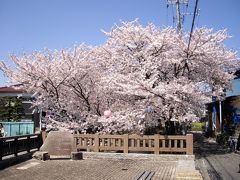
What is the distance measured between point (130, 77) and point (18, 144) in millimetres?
7311

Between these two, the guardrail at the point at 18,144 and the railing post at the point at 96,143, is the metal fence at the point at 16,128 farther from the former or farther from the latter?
the railing post at the point at 96,143

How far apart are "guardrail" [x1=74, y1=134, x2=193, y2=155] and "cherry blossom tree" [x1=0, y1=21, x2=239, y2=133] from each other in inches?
54.1

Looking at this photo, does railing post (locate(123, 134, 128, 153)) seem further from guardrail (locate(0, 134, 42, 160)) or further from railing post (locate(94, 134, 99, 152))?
guardrail (locate(0, 134, 42, 160))

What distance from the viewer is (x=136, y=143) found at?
63.0 ft

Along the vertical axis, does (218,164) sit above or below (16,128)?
below

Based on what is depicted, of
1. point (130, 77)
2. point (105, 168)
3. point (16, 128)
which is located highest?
point (130, 77)

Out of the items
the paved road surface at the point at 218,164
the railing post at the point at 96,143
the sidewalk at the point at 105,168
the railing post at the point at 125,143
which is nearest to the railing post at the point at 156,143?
the sidewalk at the point at 105,168

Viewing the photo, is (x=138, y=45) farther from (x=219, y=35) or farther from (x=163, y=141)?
(x=163, y=141)

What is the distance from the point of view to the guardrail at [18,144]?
16.2 m

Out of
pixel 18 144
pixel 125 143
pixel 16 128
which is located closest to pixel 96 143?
pixel 125 143

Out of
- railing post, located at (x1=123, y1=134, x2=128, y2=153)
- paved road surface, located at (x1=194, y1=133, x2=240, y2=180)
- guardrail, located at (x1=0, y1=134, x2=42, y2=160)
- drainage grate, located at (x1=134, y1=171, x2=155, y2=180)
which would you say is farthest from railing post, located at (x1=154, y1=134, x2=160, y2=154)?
guardrail, located at (x1=0, y1=134, x2=42, y2=160)

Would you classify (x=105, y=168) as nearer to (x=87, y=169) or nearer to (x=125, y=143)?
(x=87, y=169)

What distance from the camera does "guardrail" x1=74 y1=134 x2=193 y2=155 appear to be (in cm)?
1828

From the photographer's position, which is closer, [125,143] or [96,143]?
[125,143]
